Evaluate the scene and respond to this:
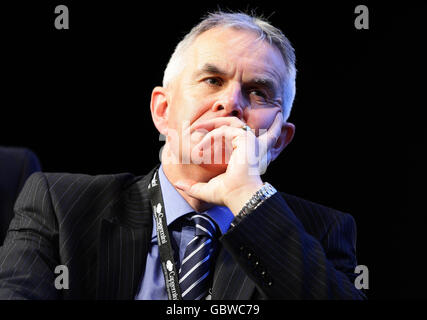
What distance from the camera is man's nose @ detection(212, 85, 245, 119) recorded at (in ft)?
5.48

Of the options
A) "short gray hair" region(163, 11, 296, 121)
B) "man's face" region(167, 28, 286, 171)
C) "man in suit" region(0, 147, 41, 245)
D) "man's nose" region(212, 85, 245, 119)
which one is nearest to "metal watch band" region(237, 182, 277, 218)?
"man's face" region(167, 28, 286, 171)

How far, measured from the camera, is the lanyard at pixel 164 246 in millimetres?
1518

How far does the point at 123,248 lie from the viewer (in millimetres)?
1607

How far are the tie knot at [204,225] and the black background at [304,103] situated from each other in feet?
3.60

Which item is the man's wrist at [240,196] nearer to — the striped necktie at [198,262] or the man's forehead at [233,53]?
the striped necktie at [198,262]

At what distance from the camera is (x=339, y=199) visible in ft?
9.41

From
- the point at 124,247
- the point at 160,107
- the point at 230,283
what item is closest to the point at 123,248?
the point at 124,247

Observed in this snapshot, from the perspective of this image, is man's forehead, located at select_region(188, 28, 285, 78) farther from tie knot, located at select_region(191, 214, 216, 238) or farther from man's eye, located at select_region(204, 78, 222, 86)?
tie knot, located at select_region(191, 214, 216, 238)

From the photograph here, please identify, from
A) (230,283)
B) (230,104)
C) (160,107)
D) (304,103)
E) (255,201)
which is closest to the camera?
(255,201)

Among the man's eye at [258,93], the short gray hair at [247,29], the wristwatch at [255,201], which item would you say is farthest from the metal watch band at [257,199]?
the short gray hair at [247,29]

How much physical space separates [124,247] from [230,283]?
396mm

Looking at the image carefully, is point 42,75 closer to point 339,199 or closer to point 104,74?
point 104,74

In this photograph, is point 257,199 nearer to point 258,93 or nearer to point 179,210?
point 179,210

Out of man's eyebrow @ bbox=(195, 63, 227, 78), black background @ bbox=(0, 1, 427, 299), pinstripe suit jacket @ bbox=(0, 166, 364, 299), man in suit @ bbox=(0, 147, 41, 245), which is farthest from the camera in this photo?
black background @ bbox=(0, 1, 427, 299)
